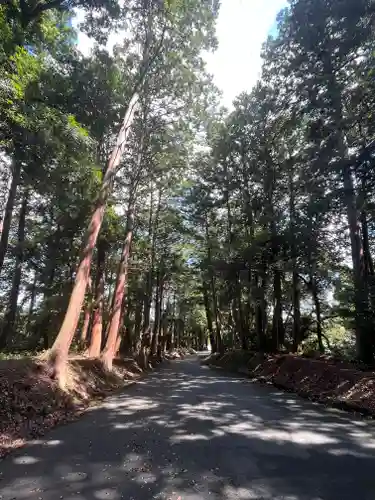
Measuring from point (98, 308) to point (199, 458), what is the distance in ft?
38.9

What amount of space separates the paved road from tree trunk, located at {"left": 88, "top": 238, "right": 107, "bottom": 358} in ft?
23.3

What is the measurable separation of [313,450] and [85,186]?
388 inches

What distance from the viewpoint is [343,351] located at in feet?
60.4

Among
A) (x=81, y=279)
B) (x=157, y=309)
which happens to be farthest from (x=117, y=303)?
(x=157, y=309)

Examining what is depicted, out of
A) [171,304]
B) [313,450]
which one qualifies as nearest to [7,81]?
[313,450]

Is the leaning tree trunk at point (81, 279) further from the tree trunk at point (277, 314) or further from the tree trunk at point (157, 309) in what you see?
the tree trunk at point (157, 309)

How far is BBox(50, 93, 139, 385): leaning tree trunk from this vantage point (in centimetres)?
859

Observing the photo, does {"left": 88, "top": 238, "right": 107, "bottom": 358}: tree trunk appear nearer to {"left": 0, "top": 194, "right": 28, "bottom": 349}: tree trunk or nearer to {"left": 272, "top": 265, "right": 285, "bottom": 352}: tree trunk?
{"left": 0, "top": 194, "right": 28, "bottom": 349}: tree trunk

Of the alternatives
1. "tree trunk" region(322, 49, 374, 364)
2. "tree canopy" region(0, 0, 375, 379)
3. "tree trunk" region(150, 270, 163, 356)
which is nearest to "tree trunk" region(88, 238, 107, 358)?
"tree canopy" region(0, 0, 375, 379)

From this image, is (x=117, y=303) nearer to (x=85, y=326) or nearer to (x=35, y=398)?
(x=85, y=326)

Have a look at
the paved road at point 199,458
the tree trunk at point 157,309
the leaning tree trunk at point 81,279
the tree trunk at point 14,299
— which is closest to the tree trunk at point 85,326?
the tree trunk at point 14,299

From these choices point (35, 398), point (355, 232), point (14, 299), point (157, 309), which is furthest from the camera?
point (157, 309)

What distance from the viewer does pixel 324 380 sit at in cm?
1010

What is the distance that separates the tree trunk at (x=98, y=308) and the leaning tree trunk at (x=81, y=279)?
4833mm
